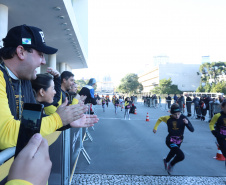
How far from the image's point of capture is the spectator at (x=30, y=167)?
57 centimetres

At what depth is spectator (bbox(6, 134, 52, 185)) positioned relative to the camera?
1.87 ft

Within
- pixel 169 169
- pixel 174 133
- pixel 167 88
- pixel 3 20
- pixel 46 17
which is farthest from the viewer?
pixel 167 88

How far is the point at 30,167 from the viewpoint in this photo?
0.57 m

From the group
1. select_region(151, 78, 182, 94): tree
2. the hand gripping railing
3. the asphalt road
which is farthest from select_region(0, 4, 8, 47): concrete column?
select_region(151, 78, 182, 94): tree

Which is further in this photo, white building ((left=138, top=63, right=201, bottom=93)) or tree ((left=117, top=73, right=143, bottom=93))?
tree ((left=117, top=73, right=143, bottom=93))

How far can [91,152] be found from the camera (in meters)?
5.34

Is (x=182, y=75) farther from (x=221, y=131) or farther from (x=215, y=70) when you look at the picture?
(x=221, y=131)

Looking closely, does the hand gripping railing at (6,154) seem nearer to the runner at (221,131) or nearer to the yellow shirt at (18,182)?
the yellow shirt at (18,182)

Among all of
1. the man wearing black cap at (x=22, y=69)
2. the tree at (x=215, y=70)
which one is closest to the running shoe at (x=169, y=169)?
the man wearing black cap at (x=22, y=69)

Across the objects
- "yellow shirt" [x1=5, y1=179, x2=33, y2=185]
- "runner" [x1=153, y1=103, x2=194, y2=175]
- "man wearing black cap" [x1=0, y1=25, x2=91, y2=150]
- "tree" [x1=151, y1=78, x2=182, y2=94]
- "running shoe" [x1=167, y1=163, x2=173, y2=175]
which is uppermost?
"tree" [x1=151, y1=78, x2=182, y2=94]

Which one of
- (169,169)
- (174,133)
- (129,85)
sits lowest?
(169,169)

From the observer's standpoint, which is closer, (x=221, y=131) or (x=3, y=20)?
(x=221, y=131)

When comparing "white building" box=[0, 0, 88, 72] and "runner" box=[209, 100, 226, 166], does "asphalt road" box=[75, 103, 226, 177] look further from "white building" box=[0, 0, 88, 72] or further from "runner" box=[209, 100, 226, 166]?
"white building" box=[0, 0, 88, 72]

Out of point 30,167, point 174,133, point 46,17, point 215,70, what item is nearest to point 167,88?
point 215,70
